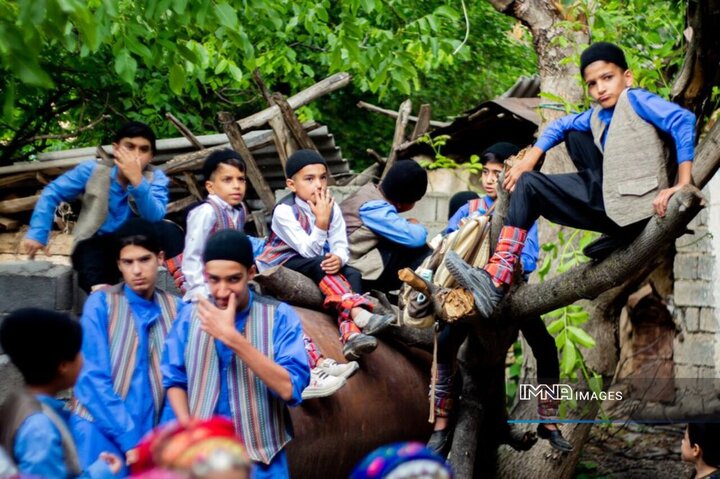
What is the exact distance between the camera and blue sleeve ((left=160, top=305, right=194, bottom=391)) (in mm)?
4977

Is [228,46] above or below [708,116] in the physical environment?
above

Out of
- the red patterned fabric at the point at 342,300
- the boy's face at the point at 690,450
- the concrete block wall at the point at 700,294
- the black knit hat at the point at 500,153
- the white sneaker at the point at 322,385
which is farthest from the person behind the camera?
the concrete block wall at the point at 700,294

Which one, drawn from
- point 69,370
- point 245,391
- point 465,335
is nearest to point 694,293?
point 465,335

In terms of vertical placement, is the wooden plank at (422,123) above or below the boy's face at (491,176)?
above

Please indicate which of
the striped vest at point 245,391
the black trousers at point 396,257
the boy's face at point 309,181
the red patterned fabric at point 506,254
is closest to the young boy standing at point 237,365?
the striped vest at point 245,391

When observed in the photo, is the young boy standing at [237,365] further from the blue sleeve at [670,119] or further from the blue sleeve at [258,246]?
the blue sleeve at [258,246]

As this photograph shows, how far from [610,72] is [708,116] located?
2.51 m

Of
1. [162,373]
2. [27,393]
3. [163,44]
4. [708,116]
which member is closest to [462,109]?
[708,116]

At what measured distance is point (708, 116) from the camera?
311 inches

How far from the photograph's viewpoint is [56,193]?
247 inches

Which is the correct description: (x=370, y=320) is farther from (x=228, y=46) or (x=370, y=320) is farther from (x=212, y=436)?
(x=228, y=46)

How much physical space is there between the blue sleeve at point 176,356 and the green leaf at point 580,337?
241cm

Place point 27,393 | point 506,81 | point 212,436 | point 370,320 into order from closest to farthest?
point 212,436 < point 27,393 < point 370,320 < point 506,81

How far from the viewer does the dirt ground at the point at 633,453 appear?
9.36 m
